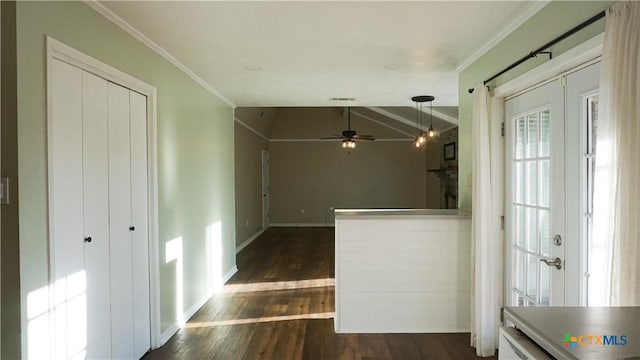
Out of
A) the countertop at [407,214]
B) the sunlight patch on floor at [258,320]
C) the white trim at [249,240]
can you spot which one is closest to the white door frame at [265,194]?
→ the white trim at [249,240]

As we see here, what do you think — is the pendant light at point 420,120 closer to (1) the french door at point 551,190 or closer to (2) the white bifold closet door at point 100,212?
(1) the french door at point 551,190

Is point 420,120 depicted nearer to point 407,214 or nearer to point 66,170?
point 407,214

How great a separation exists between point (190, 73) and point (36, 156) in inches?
79.7

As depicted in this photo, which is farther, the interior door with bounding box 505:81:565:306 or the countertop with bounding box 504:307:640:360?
the interior door with bounding box 505:81:565:306

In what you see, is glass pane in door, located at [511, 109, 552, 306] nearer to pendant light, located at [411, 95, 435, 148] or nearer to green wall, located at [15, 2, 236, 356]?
pendant light, located at [411, 95, 435, 148]

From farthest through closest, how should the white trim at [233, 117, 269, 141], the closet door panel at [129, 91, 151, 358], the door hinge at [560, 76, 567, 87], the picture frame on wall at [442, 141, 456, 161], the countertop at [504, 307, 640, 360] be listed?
the picture frame on wall at [442, 141, 456, 161]
the white trim at [233, 117, 269, 141]
the closet door panel at [129, 91, 151, 358]
the door hinge at [560, 76, 567, 87]
the countertop at [504, 307, 640, 360]

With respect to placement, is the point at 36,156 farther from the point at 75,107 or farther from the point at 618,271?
the point at 618,271

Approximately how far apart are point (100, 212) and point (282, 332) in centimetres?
186

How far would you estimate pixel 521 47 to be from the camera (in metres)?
2.34

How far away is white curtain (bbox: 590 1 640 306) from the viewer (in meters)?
1.35

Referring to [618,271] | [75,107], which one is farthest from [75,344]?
[618,271]

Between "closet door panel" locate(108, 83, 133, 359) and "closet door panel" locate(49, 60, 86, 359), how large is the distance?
0.97 ft

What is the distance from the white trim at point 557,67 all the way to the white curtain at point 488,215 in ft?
0.64

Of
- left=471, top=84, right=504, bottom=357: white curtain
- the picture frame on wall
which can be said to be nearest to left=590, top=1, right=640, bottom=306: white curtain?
left=471, top=84, right=504, bottom=357: white curtain
